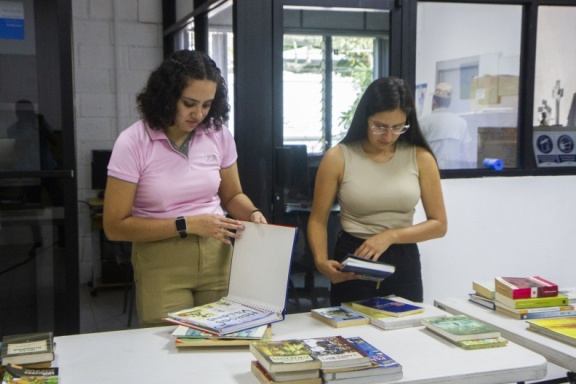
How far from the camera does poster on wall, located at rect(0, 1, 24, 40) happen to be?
280 cm

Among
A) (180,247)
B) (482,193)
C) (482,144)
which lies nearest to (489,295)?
(180,247)

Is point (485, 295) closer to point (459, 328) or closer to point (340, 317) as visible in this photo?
point (459, 328)

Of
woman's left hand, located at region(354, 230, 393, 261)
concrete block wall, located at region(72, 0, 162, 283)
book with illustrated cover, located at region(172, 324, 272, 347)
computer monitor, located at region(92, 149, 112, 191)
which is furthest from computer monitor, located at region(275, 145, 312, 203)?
concrete block wall, located at region(72, 0, 162, 283)

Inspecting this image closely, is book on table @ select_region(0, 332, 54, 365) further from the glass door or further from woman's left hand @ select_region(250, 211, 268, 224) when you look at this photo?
the glass door

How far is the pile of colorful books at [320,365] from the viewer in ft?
4.87

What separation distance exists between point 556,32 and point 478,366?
291cm

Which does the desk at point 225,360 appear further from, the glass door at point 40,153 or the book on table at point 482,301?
the glass door at point 40,153

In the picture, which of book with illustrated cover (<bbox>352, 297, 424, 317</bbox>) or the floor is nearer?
book with illustrated cover (<bbox>352, 297, 424, 317</bbox>)

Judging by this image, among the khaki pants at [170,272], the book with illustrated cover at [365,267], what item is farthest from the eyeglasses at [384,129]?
the khaki pants at [170,272]

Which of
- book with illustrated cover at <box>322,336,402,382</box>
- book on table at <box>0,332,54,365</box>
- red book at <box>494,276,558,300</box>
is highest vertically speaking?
red book at <box>494,276,558,300</box>

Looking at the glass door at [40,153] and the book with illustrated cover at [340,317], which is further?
Result: the glass door at [40,153]

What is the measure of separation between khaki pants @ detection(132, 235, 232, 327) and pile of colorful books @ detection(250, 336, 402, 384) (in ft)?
1.54

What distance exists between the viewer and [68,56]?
2.78m

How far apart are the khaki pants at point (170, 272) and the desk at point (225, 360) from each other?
112mm
